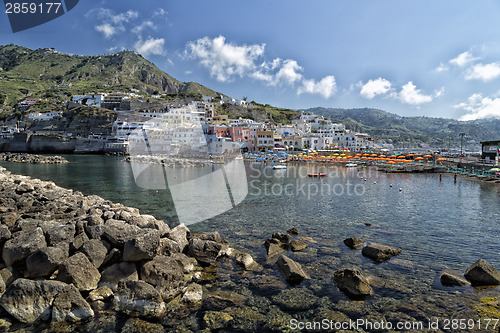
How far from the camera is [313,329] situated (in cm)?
705

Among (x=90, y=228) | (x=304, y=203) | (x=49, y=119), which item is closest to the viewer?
(x=90, y=228)

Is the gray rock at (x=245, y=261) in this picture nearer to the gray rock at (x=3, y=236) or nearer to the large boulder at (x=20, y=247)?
the large boulder at (x=20, y=247)

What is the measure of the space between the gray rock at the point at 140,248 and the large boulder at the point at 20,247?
2.51 m

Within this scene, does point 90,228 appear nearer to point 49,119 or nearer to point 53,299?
point 53,299

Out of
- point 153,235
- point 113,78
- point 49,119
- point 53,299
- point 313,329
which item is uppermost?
point 113,78

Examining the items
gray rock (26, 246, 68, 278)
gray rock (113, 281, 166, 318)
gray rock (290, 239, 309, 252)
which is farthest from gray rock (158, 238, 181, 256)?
gray rock (290, 239, 309, 252)

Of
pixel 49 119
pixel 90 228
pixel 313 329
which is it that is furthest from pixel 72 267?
pixel 49 119

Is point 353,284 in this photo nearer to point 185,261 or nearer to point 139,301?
point 185,261

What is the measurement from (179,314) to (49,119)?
123m

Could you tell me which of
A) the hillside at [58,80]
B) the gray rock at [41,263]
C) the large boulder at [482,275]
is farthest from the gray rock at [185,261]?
the hillside at [58,80]

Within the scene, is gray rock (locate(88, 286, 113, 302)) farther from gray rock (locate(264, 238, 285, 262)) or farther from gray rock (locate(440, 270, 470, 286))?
gray rock (locate(440, 270, 470, 286))

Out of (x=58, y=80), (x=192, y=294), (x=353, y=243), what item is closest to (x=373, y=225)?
(x=353, y=243)

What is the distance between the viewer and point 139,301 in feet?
24.6

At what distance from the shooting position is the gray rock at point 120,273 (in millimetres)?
8414
